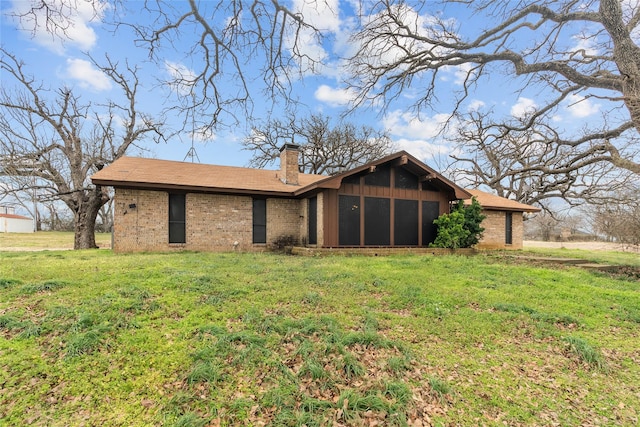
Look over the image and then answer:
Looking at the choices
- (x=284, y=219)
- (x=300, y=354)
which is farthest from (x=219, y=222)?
(x=300, y=354)

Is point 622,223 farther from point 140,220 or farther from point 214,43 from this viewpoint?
point 140,220

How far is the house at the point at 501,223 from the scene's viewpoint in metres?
17.1

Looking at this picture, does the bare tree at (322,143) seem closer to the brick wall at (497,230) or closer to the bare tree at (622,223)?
the brick wall at (497,230)

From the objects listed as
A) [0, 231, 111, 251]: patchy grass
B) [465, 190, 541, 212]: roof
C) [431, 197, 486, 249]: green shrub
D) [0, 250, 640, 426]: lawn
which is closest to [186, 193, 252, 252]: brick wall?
[0, 250, 640, 426]: lawn

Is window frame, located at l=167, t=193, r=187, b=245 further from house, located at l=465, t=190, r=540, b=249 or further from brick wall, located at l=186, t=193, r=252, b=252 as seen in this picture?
house, located at l=465, t=190, r=540, b=249

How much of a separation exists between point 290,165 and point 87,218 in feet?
34.3

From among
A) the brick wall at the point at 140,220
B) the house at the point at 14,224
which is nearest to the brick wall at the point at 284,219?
the brick wall at the point at 140,220

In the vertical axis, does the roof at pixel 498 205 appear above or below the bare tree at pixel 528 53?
below

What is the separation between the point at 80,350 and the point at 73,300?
1596 millimetres

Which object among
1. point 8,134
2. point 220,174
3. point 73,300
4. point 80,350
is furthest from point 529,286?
point 8,134

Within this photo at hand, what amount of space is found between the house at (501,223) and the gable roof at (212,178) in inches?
209

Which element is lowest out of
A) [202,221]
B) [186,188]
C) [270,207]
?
[202,221]

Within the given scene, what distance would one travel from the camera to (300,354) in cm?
346

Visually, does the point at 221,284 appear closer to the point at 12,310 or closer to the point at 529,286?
the point at 12,310
